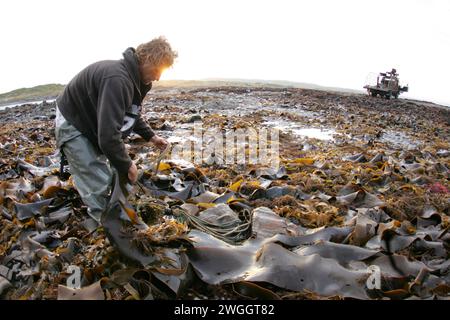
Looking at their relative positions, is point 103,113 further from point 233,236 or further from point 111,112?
point 233,236

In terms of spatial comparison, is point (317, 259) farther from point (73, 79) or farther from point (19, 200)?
point (19, 200)

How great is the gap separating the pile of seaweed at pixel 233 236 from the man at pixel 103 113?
0.26 metres

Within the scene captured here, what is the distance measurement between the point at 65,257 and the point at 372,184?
3.41 meters

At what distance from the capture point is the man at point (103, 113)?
7.80 feet

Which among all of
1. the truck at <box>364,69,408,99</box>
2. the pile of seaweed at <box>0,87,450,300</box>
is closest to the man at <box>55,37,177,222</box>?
the pile of seaweed at <box>0,87,450,300</box>

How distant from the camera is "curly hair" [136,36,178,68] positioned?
250 cm

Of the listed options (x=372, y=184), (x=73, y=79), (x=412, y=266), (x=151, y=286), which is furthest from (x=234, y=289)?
Answer: (x=372, y=184)

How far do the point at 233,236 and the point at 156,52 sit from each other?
4.56 feet

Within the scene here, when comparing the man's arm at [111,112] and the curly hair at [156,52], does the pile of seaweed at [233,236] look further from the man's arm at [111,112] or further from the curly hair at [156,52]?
the curly hair at [156,52]

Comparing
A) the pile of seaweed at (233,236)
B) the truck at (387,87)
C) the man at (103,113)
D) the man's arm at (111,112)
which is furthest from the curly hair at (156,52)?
the truck at (387,87)

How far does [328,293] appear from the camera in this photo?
2.25 meters

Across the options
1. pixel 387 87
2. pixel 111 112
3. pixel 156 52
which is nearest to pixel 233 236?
pixel 111 112

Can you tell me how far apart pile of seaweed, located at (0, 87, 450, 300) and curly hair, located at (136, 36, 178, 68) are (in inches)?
32.6

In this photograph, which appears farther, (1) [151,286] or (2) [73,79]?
(2) [73,79]
